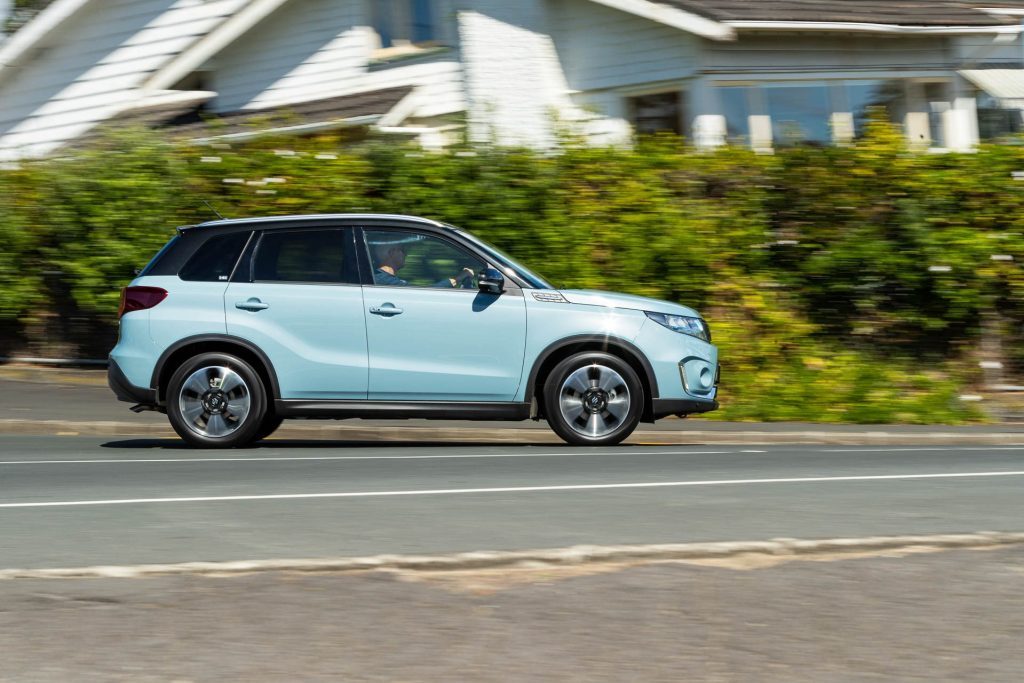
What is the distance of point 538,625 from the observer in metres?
5.08

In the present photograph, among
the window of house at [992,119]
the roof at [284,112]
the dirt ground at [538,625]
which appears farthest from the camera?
the window of house at [992,119]

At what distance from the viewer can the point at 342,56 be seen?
23.2m

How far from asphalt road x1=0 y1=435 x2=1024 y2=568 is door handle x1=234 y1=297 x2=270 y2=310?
1055mm

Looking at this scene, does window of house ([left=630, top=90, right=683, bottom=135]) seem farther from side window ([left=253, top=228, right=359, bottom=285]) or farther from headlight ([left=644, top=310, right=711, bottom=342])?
side window ([left=253, top=228, right=359, bottom=285])

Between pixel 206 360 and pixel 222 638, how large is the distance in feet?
20.0

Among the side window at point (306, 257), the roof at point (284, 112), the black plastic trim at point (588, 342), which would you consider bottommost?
the black plastic trim at point (588, 342)

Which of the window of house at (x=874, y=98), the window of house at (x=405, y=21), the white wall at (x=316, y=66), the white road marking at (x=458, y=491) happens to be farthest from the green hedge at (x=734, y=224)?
the window of house at (x=405, y=21)

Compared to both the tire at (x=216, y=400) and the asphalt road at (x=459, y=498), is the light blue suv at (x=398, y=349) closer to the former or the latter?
the tire at (x=216, y=400)

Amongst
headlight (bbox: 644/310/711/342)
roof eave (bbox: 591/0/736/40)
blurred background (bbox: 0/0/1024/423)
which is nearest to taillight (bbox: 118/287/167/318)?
headlight (bbox: 644/310/711/342)

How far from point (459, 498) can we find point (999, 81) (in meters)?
17.2

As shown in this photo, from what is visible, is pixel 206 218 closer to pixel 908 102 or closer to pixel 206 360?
pixel 206 360

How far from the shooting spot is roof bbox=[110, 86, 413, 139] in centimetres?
A: 2120

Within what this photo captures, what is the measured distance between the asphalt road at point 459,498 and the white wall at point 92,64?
1344cm

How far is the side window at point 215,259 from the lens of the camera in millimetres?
11016
